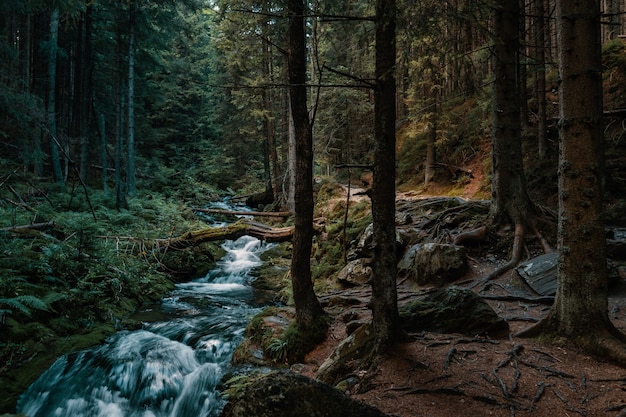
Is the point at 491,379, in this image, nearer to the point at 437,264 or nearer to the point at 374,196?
the point at 374,196

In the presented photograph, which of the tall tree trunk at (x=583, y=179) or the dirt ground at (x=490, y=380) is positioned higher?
the tall tree trunk at (x=583, y=179)

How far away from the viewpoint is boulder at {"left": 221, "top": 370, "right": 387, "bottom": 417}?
2.06 meters

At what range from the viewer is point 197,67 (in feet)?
119

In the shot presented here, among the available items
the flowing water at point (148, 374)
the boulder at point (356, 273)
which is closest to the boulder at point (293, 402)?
the flowing water at point (148, 374)

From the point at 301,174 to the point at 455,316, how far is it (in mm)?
3168

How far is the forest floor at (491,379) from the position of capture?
340 centimetres

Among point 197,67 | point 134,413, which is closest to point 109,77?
point 197,67

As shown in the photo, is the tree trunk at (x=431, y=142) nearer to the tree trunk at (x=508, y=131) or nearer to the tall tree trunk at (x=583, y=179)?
the tree trunk at (x=508, y=131)

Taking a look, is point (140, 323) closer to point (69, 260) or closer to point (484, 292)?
point (69, 260)

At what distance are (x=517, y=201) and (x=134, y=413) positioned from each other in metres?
8.40

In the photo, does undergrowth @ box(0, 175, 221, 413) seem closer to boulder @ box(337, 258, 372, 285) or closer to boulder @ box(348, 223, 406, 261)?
boulder @ box(337, 258, 372, 285)

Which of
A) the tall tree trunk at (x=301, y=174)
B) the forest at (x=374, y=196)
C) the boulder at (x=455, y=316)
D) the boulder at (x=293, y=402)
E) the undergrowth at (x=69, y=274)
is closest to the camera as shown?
the boulder at (x=293, y=402)

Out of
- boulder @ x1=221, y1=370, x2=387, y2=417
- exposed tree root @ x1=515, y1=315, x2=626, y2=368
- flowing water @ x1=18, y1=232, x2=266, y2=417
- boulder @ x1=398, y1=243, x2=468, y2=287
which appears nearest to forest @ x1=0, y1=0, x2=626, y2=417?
exposed tree root @ x1=515, y1=315, x2=626, y2=368

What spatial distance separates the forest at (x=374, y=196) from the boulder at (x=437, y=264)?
17 cm
